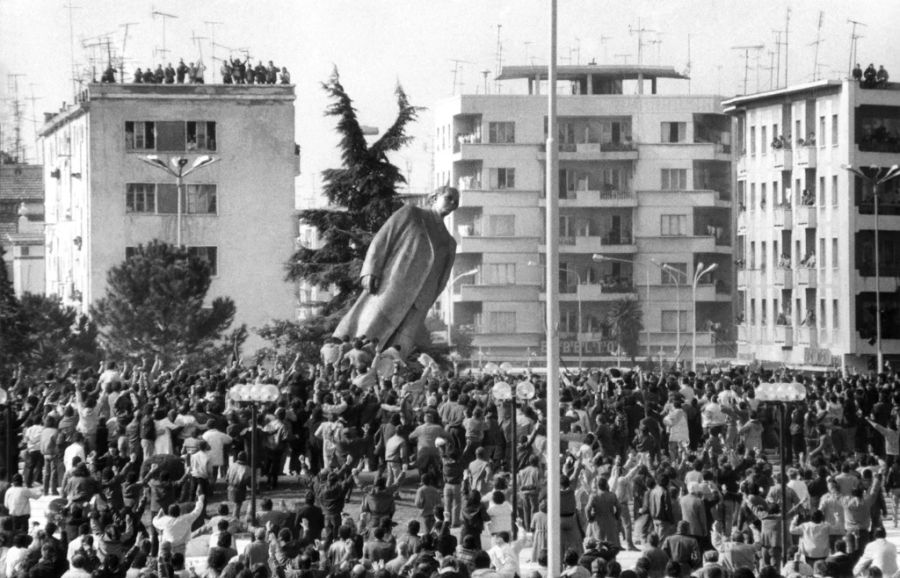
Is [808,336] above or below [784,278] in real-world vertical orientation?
below

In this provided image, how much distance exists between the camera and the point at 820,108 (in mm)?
95188

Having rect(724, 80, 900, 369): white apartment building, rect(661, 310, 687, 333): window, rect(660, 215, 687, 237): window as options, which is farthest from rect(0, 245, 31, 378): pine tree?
rect(660, 215, 687, 237): window

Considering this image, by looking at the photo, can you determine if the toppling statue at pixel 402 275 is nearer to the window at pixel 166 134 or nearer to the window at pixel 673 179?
the window at pixel 166 134

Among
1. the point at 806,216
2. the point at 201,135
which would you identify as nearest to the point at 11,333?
the point at 201,135

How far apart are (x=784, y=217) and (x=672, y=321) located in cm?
2103

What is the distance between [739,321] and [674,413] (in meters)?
68.2

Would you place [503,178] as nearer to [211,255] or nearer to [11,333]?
[211,255]

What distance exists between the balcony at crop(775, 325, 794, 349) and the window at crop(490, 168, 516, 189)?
25.7 meters

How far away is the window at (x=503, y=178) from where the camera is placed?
121 metres

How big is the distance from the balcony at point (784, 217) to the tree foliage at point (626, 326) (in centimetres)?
1710

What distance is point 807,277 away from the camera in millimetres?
95562

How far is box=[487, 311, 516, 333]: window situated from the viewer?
119500 millimetres

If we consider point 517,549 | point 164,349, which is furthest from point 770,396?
point 164,349

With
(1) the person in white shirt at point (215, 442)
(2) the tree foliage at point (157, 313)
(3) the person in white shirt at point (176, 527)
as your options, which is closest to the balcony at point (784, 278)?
(2) the tree foliage at point (157, 313)
